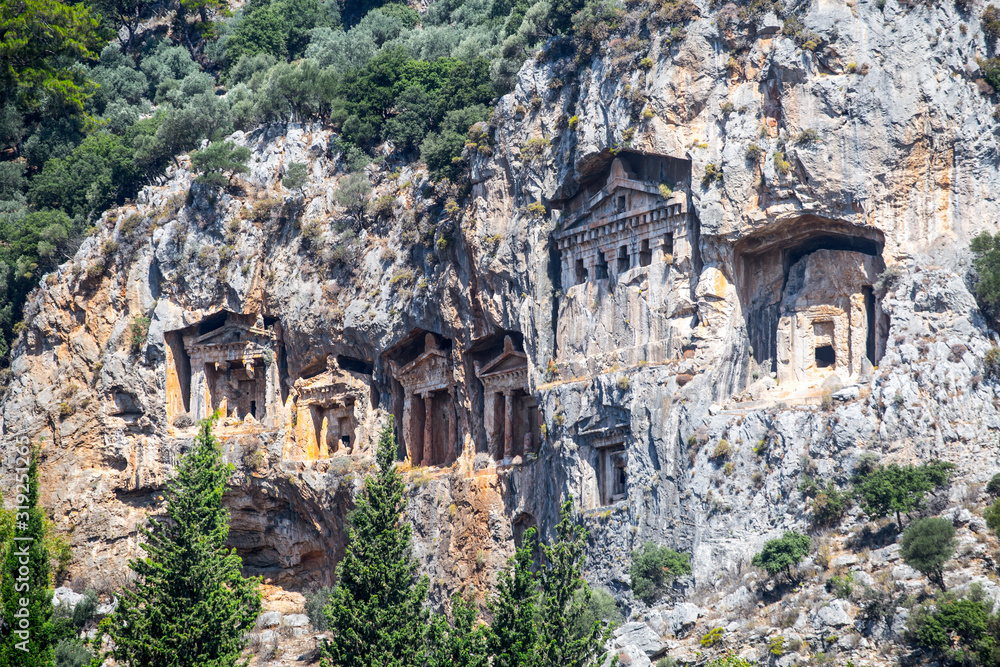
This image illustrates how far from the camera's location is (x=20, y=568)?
3884cm

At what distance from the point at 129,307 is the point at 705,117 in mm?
29150

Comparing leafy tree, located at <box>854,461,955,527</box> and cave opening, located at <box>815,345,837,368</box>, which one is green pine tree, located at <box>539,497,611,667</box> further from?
cave opening, located at <box>815,345,837,368</box>

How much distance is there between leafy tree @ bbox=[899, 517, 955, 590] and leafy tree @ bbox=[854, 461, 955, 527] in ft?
4.02

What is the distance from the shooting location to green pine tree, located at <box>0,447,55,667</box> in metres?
37.6

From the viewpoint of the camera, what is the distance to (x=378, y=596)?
145 ft

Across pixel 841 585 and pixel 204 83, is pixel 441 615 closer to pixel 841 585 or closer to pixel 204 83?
pixel 841 585

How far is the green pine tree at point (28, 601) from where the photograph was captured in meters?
37.6

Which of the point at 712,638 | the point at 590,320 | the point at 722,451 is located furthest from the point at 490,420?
the point at 712,638

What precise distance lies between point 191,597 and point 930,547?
20923mm

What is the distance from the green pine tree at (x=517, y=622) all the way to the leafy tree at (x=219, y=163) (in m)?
31.7

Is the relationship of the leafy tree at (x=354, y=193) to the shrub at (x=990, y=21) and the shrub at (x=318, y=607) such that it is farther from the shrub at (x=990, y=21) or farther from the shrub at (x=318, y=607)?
the shrub at (x=990, y=21)

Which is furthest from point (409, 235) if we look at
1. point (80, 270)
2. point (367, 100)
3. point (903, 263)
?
point (903, 263)

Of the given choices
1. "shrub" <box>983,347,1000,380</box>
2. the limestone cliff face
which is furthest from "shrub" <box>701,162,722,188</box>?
"shrub" <box>983,347,1000,380</box>

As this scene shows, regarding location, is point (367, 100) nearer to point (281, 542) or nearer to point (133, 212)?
point (133, 212)
